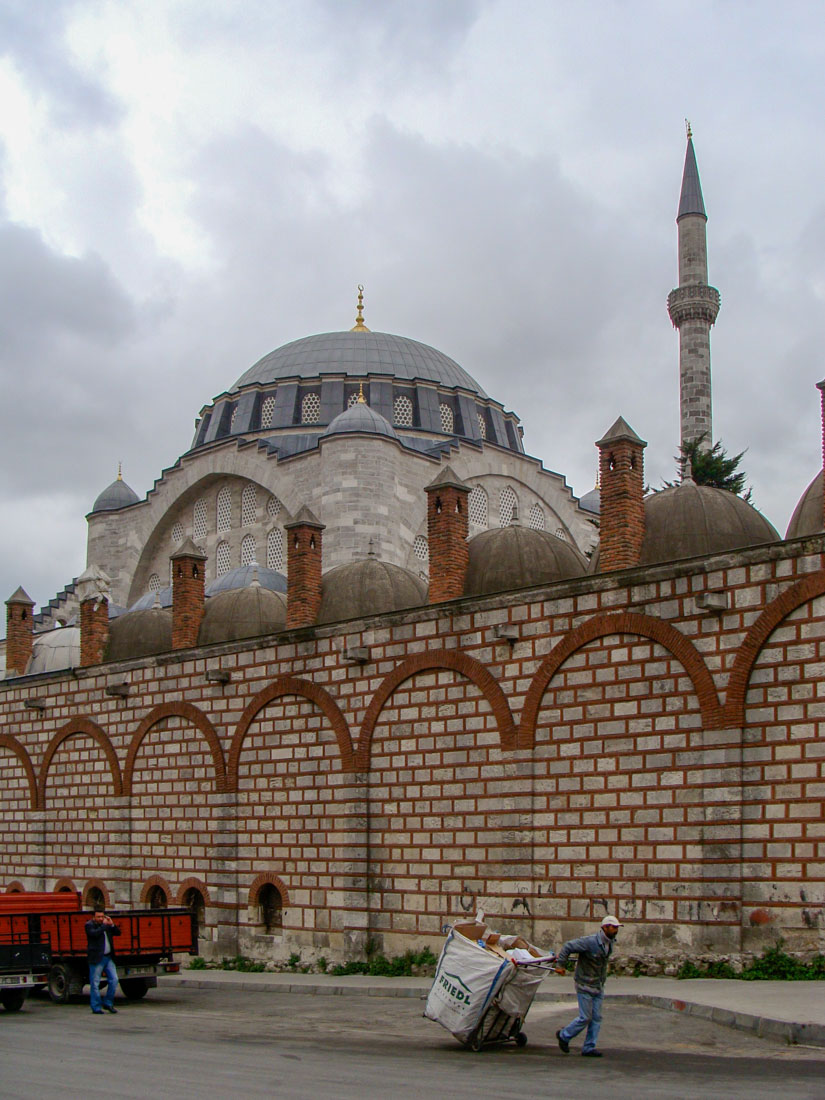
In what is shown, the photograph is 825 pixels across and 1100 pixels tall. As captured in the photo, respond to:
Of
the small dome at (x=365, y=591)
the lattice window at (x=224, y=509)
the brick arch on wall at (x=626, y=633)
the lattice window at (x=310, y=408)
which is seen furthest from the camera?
the lattice window at (x=310, y=408)

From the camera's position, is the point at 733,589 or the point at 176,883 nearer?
the point at 733,589

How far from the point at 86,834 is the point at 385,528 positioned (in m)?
14.5

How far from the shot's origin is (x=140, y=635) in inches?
1012

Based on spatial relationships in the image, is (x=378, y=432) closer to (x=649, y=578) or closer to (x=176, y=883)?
(x=176, y=883)

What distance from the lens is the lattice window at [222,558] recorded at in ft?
134

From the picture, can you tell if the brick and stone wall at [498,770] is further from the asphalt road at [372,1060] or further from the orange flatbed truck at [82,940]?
the orange flatbed truck at [82,940]

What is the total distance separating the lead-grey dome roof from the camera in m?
44.8

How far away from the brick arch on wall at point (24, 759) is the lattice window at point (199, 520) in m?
17.6

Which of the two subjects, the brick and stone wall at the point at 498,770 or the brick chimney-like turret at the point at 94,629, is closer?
the brick and stone wall at the point at 498,770

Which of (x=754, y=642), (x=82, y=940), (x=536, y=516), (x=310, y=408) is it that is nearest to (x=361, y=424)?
(x=310, y=408)

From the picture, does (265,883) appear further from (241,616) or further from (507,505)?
(507,505)

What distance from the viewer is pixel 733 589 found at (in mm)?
14250

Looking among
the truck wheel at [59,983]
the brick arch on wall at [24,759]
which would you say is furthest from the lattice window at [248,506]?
the truck wheel at [59,983]

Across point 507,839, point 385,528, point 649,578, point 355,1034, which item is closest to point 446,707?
point 507,839
